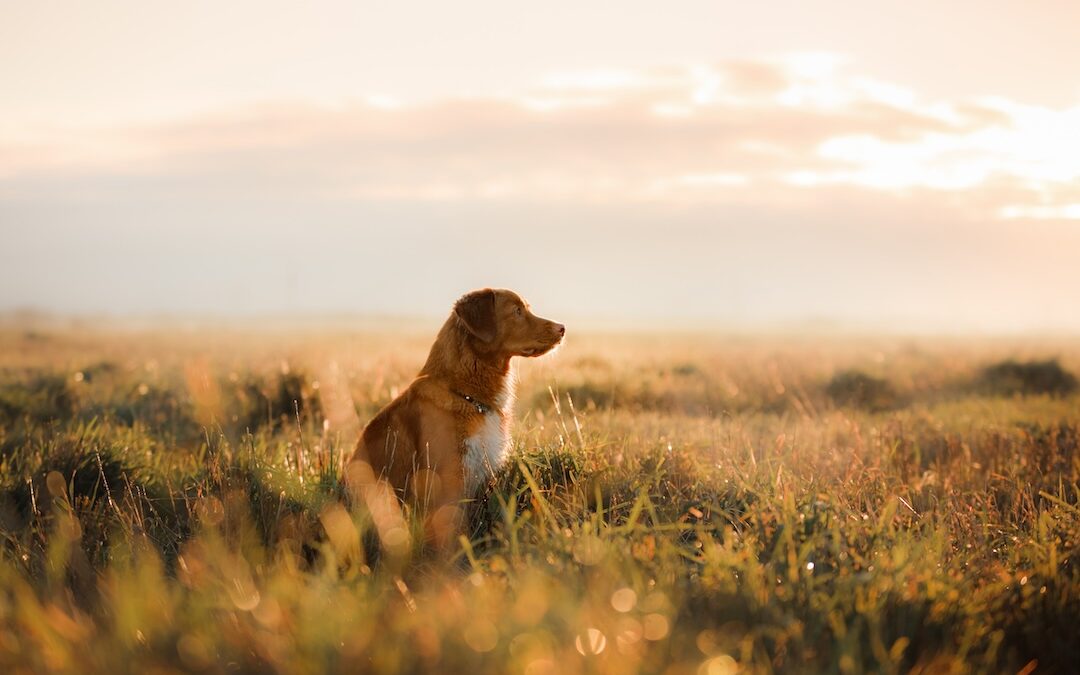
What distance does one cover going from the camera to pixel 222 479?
652 cm

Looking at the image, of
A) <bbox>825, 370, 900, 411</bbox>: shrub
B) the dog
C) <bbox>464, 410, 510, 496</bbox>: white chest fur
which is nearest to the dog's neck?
the dog

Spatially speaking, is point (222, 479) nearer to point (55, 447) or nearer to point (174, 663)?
point (55, 447)

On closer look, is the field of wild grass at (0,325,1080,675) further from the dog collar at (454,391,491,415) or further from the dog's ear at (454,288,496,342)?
the dog's ear at (454,288,496,342)

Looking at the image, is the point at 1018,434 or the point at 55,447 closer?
the point at 55,447

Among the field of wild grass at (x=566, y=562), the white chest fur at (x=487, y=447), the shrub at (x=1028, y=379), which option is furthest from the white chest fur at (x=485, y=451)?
the shrub at (x=1028, y=379)

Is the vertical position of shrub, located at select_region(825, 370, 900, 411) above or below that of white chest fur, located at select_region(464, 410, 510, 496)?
below

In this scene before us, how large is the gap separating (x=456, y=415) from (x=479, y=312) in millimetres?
893

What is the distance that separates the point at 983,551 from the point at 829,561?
141 centimetres

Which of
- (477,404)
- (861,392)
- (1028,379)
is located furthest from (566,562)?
(1028,379)

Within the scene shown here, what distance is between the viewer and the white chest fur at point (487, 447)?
21.6 ft

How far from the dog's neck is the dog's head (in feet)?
0.25

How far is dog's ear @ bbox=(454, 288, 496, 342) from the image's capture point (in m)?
7.08

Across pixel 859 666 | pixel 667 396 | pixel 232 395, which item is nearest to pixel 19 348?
pixel 232 395

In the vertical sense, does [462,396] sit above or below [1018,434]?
above
